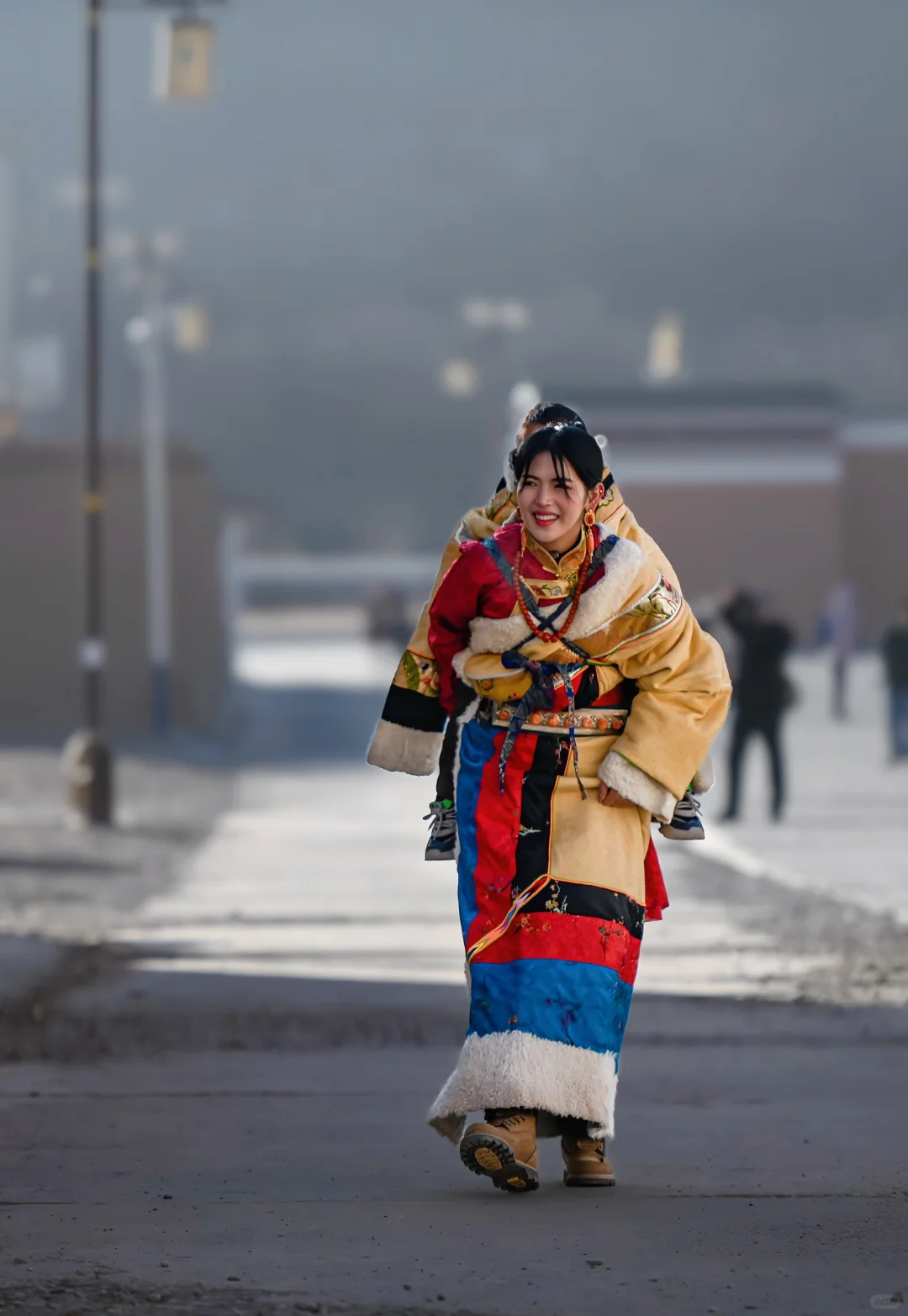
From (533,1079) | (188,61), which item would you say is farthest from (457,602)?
(188,61)

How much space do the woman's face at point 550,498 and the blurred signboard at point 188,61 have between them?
1215 centimetres

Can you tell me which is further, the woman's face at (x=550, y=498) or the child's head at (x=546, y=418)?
the child's head at (x=546, y=418)

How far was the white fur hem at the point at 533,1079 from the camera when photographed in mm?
5285

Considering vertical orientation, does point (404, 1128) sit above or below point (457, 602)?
below

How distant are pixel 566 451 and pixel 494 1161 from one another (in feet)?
5.63

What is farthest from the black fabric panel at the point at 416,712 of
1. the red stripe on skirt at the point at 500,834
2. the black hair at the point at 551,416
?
the black hair at the point at 551,416

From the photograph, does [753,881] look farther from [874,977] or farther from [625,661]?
[625,661]

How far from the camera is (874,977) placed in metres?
9.37

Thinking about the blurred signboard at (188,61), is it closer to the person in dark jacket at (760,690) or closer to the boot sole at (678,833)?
the person in dark jacket at (760,690)

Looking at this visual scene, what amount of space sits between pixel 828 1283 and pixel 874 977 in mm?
5100

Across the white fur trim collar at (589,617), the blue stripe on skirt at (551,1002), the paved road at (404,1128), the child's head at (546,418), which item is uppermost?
the child's head at (546,418)

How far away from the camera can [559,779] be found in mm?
5430

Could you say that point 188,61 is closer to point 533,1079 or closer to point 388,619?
point 533,1079

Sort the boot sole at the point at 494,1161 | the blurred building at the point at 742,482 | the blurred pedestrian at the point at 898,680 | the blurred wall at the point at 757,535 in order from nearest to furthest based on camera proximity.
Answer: the boot sole at the point at 494,1161 < the blurred pedestrian at the point at 898,680 < the blurred wall at the point at 757,535 < the blurred building at the point at 742,482
